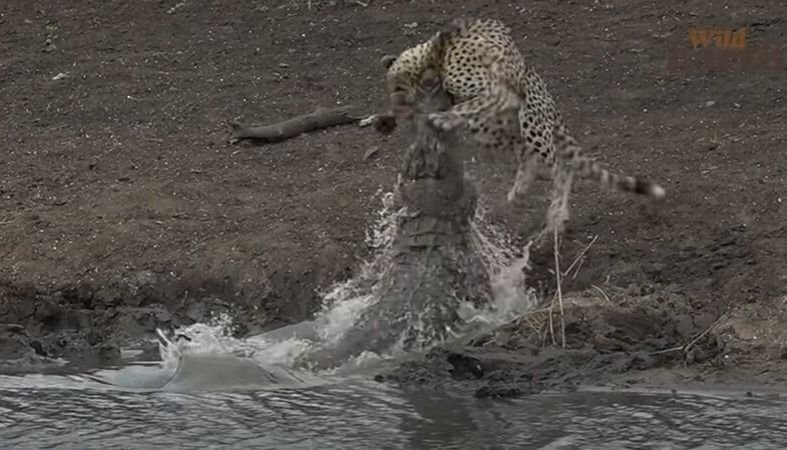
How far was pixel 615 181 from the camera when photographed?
7215 millimetres

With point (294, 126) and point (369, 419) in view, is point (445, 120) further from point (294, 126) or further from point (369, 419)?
point (294, 126)

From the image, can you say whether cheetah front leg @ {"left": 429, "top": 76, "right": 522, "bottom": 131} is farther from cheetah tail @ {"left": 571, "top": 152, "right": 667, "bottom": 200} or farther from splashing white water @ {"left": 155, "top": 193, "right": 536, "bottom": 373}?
splashing white water @ {"left": 155, "top": 193, "right": 536, "bottom": 373}

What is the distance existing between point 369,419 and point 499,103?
6.32ft

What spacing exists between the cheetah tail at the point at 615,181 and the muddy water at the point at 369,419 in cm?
112

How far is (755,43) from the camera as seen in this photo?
1095 cm

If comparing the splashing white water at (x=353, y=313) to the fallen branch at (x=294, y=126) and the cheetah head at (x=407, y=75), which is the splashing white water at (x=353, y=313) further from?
the fallen branch at (x=294, y=126)

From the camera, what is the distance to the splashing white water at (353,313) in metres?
7.25

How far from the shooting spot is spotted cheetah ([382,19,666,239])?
23.7ft

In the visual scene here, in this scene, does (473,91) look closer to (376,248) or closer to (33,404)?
(376,248)

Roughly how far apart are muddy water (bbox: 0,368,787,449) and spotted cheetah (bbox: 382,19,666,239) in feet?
4.37

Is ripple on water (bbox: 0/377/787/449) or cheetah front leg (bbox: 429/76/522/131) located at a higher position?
cheetah front leg (bbox: 429/76/522/131)

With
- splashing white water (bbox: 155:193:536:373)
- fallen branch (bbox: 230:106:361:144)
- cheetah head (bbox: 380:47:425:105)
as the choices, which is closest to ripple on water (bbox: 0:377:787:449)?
splashing white water (bbox: 155:193:536:373)

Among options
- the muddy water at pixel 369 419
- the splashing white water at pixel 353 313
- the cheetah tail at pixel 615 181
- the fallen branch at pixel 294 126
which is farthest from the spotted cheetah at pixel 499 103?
the fallen branch at pixel 294 126

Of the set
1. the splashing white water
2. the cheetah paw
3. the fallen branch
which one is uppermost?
the cheetah paw
